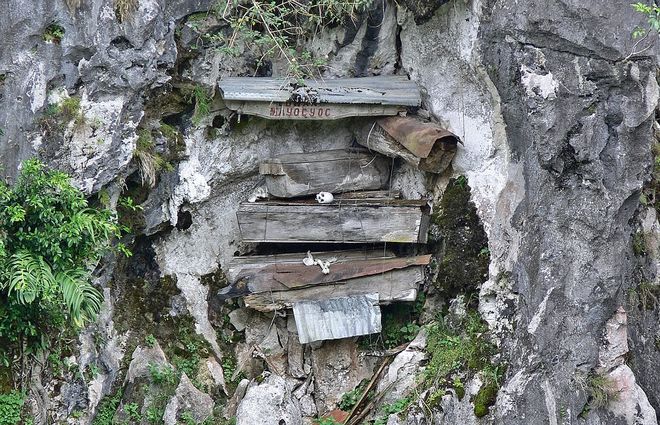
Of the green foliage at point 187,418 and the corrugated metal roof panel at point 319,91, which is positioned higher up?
the corrugated metal roof panel at point 319,91

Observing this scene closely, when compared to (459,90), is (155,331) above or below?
below

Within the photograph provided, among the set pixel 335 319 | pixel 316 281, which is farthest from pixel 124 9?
pixel 335 319

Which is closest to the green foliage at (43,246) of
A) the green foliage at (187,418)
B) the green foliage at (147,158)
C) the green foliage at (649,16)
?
the green foliage at (147,158)

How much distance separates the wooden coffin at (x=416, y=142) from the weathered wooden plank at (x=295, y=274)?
0.98 m

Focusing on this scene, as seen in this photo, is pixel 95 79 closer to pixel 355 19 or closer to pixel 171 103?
pixel 171 103

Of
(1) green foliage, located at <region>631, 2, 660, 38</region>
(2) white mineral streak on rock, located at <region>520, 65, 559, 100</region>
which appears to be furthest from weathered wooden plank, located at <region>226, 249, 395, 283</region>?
(1) green foliage, located at <region>631, 2, 660, 38</region>

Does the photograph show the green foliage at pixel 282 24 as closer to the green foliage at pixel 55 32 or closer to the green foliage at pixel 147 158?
the green foliage at pixel 147 158

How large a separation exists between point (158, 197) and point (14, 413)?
246 centimetres

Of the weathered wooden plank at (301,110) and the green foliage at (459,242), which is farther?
the weathered wooden plank at (301,110)

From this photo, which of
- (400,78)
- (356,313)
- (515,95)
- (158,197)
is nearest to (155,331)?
(158,197)

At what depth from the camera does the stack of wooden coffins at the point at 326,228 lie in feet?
30.5

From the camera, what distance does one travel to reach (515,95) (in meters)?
8.57

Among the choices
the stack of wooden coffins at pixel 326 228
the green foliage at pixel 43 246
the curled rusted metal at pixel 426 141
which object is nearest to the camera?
the green foliage at pixel 43 246

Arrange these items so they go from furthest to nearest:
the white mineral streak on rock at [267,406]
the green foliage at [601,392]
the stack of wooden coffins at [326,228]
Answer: the stack of wooden coffins at [326,228] → the white mineral streak on rock at [267,406] → the green foliage at [601,392]
